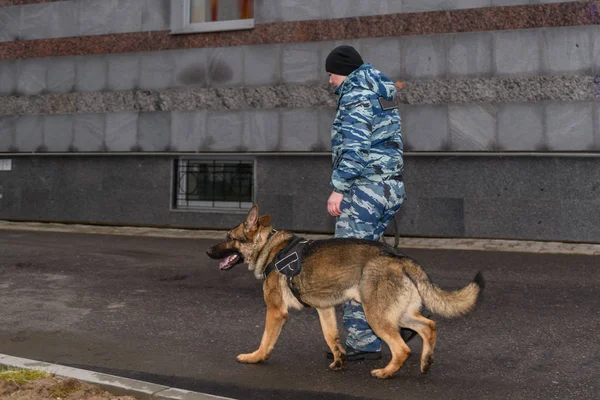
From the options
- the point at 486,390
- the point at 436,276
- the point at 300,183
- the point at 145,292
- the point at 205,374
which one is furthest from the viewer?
the point at 300,183

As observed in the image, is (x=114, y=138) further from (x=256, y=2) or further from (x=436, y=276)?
(x=436, y=276)

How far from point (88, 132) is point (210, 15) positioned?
390 cm

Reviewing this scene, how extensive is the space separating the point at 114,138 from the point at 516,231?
8.89m

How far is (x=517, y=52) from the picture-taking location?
11703mm

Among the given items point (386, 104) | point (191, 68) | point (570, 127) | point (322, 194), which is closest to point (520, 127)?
point (570, 127)

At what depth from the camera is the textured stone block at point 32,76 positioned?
15.3m

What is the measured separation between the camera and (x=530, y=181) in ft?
37.3

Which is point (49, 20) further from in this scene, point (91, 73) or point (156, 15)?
point (156, 15)

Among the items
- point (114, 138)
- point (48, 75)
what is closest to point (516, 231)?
point (114, 138)

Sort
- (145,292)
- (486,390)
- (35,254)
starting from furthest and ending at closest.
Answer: (35,254), (145,292), (486,390)

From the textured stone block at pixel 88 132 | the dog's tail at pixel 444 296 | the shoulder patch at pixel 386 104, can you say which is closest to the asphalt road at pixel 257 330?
the dog's tail at pixel 444 296

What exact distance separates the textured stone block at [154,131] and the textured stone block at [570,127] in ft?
25.8

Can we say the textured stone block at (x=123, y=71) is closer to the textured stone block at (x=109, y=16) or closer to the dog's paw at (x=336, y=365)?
the textured stone block at (x=109, y=16)

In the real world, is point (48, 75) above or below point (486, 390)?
above
